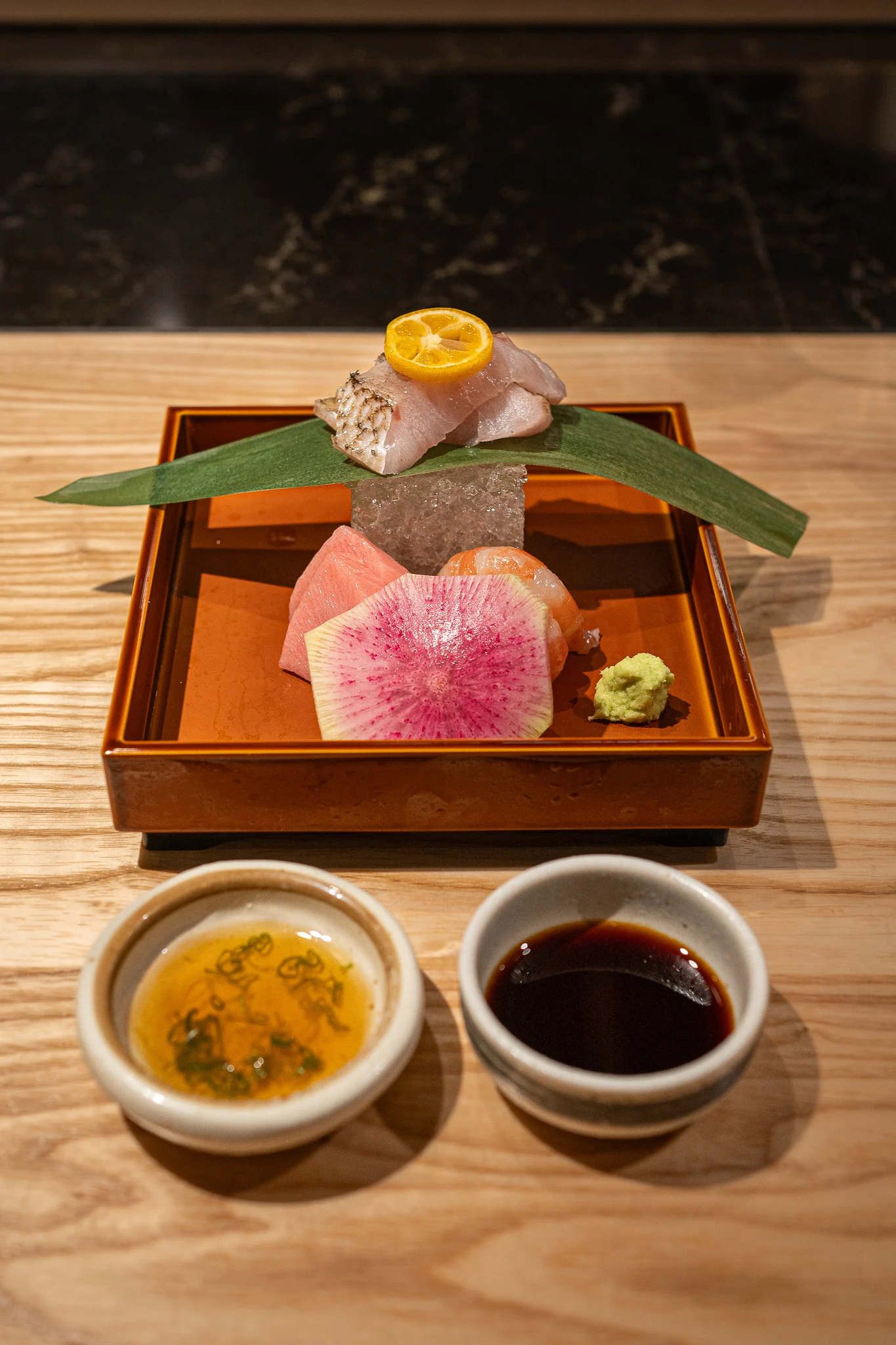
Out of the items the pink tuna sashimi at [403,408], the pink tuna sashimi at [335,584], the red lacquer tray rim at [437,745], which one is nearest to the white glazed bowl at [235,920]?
the red lacquer tray rim at [437,745]

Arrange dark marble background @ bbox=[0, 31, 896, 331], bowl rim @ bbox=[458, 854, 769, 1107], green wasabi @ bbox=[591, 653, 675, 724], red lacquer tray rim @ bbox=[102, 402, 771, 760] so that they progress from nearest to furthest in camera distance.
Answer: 1. bowl rim @ bbox=[458, 854, 769, 1107]
2. red lacquer tray rim @ bbox=[102, 402, 771, 760]
3. green wasabi @ bbox=[591, 653, 675, 724]
4. dark marble background @ bbox=[0, 31, 896, 331]

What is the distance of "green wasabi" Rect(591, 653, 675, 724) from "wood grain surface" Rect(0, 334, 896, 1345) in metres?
0.14

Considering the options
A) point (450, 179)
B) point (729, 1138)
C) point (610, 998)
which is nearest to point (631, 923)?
point (610, 998)

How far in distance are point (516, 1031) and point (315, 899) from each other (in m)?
0.20

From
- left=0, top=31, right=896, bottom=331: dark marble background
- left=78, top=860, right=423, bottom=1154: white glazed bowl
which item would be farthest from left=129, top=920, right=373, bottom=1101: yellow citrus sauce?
left=0, top=31, right=896, bottom=331: dark marble background

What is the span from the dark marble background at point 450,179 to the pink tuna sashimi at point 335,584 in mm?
1623

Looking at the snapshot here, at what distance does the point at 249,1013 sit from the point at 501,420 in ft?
2.34

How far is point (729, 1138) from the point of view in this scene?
0.99m

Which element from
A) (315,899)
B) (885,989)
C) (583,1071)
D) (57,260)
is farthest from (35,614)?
(57,260)

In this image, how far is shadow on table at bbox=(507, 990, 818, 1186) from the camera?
0.97m

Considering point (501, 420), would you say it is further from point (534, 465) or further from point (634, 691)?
point (634, 691)

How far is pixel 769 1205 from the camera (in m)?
0.95

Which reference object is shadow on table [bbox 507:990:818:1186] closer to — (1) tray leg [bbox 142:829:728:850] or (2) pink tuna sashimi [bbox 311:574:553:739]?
(1) tray leg [bbox 142:829:728:850]

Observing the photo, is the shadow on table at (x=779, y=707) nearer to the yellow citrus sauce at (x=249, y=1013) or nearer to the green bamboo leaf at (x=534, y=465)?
the green bamboo leaf at (x=534, y=465)
